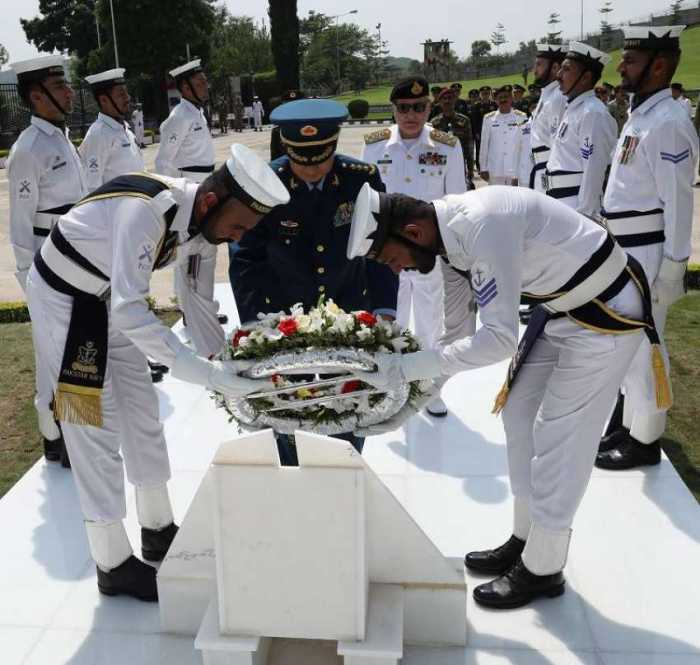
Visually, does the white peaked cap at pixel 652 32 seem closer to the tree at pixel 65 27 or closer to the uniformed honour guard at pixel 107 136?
the uniformed honour guard at pixel 107 136

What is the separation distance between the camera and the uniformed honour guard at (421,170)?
5.23 m

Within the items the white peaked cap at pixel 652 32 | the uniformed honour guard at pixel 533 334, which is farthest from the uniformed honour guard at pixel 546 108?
the uniformed honour guard at pixel 533 334

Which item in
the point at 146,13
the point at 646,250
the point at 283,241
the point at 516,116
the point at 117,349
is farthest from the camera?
the point at 146,13

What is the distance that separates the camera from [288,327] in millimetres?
2691

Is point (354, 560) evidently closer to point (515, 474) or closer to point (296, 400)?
point (296, 400)

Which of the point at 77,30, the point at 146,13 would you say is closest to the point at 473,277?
the point at 146,13

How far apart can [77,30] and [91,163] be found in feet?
193

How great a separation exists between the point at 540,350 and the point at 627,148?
5.26ft

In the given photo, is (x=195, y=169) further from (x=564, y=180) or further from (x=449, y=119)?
(x=449, y=119)

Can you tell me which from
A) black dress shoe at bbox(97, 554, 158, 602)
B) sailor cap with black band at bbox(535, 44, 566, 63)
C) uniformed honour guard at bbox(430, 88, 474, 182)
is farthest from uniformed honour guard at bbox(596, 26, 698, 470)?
uniformed honour guard at bbox(430, 88, 474, 182)

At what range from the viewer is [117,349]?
329 centimetres

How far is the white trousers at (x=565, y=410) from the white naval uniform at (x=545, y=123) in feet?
14.6

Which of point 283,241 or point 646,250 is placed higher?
point 283,241

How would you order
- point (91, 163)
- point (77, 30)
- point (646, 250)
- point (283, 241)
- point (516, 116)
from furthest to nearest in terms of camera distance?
point (77, 30) → point (516, 116) → point (91, 163) → point (646, 250) → point (283, 241)
